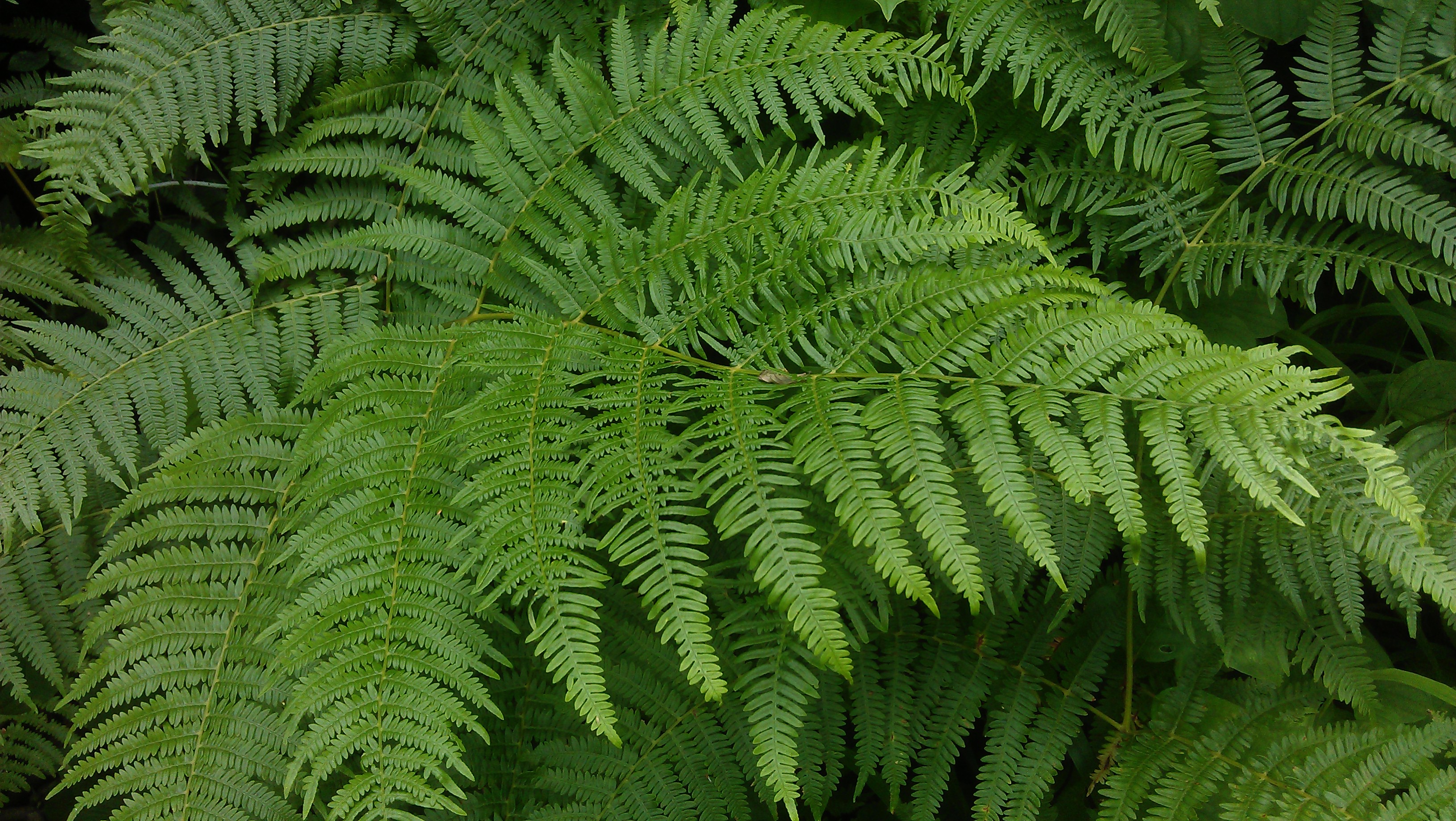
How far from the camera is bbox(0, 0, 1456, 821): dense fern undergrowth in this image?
1440 mm

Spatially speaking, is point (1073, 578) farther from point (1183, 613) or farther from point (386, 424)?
point (386, 424)

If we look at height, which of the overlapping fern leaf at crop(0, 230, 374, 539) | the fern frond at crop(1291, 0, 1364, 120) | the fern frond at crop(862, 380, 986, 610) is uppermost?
the overlapping fern leaf at crop(0, 230, 374, 539)

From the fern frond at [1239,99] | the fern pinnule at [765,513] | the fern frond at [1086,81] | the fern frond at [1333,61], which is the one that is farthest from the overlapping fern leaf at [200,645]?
the fern frond at [1333,61]

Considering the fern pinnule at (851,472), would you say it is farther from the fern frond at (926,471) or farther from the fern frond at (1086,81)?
the fern frond at (1086,81)

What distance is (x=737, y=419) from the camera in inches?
58.5

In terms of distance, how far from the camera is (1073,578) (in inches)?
73.3

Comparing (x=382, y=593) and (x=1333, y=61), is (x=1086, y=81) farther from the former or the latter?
(x=382, y=593)

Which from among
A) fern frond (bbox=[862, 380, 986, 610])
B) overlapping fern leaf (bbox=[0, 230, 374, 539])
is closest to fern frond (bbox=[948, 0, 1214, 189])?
fern frond (bbox=[862, 380, 986, 610])

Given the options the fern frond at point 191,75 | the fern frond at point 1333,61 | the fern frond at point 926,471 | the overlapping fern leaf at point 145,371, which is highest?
the fern frond at point 191,75

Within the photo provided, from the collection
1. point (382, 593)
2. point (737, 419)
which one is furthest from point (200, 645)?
point (737, 419)

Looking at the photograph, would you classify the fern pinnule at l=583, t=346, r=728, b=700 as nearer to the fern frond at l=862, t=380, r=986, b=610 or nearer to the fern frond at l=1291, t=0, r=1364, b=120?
the fern frond at l=862, t=380, r=986, b=610

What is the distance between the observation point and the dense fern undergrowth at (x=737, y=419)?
1.44 meters

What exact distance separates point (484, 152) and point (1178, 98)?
5.42ft

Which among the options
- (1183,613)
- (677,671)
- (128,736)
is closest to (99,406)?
(128,736)
